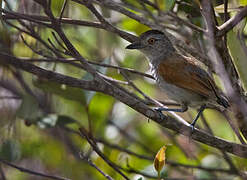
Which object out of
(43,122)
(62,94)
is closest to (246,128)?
(62,94)

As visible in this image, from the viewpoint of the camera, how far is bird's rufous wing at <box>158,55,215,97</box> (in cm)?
428

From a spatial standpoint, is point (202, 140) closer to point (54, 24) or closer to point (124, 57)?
point (54, 24)

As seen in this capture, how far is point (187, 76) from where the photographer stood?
4441 millimetres

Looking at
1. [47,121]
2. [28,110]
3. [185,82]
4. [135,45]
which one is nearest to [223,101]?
[185,82]

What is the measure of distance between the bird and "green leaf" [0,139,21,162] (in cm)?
148

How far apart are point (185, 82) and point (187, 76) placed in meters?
0.08

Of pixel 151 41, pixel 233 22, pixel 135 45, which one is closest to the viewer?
pixel 233 22

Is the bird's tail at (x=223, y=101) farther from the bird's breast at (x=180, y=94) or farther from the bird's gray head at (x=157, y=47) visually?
the bird's gray head at (x=157, y=47)

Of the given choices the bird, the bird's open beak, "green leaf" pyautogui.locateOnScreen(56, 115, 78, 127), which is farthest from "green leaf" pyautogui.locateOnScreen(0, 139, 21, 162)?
the bird's open beak

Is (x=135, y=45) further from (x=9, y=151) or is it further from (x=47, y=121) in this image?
(x=9, y=151)

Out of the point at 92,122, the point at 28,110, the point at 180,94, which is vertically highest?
the point at 180,94

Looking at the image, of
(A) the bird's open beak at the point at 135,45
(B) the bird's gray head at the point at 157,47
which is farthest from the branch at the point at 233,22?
(B) the bird's gray head at the point at 157,47

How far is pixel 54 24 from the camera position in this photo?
3021mm

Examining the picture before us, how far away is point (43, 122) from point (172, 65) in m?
1.54
